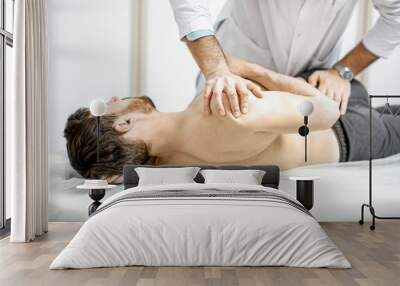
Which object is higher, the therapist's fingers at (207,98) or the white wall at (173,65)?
the white wall at (173,65)

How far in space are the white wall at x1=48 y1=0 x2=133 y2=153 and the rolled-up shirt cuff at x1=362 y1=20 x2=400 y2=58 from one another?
9.87ft

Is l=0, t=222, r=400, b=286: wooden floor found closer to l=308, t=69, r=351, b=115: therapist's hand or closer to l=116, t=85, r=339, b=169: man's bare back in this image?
l=116, t=85, r=339, b=169: man's bare back

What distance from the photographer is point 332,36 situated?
7121 mm

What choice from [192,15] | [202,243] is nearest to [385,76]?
[192,15]

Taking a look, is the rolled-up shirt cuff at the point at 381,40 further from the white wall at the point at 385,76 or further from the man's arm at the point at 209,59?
the man's arm at the point at 209,59

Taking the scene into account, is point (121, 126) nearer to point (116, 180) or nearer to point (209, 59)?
point (116, 180)

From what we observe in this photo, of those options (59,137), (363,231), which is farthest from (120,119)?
(363,231)

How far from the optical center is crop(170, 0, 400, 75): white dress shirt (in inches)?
276

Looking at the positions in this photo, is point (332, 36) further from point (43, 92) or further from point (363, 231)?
point (43, 92)

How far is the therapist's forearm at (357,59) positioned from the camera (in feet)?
23.5

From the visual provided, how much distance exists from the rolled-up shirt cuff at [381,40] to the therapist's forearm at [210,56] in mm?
1808

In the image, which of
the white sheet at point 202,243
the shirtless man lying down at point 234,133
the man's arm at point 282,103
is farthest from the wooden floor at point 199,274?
the man's arm at point 282,103

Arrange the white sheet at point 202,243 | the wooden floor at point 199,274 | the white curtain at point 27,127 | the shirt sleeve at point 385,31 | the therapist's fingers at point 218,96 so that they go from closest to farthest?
the wooden floor at point 199,274
the white sheet at point 202,243
the white curtain at point 27,127
the therapist's fingers at point 218,96
the shirt sleeve at point 385,31

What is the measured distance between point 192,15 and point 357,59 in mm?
2132
